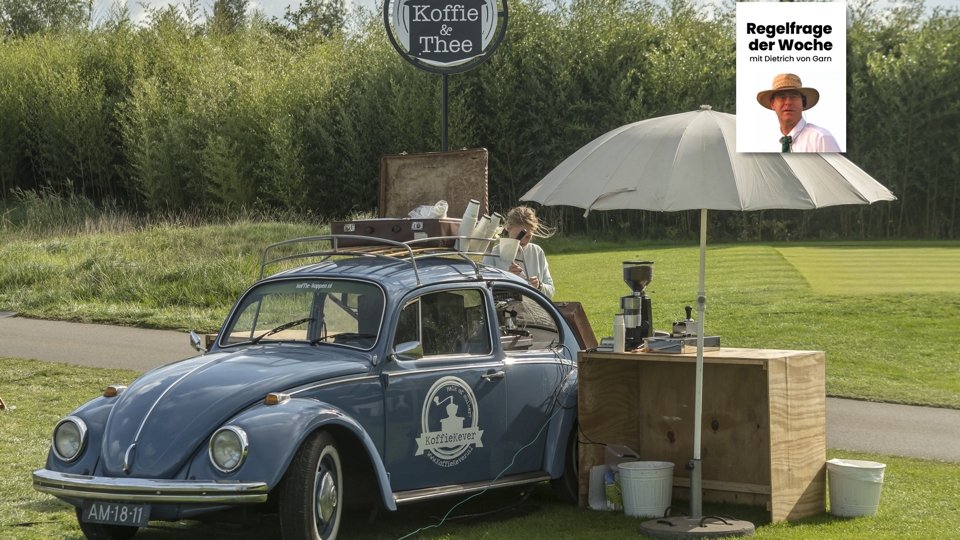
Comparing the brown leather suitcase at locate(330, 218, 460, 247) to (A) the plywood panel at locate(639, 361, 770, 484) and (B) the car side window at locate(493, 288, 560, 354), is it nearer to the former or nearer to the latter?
(B) the car side window at locate(493, 288, 560, 354)

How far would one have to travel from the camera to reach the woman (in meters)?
8.59

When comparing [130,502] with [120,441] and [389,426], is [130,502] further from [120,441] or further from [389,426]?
[389,426]

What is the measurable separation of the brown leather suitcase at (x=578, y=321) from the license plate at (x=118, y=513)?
3.56m

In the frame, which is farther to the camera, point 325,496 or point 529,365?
point 529,365

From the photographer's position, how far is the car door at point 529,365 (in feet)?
22.2

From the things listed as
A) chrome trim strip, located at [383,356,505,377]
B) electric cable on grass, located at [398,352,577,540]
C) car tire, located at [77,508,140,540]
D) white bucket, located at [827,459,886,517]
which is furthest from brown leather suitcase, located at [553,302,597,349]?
car tire, located at [77,508,140,540]

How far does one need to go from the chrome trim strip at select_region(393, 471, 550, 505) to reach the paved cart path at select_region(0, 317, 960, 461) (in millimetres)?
3989

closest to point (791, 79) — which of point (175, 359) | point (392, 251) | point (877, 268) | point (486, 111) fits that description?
point (392, 251)

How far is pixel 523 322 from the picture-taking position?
7410 millimetres

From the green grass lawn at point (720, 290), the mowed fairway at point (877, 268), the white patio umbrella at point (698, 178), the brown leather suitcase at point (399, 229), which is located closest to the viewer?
the white patio umbrella at point (698, 178)

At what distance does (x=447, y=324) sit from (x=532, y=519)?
1.43m

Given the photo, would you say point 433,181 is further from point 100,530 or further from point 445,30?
point 100,530

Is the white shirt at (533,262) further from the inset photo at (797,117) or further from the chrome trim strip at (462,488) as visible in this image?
the inset photo at (797,117)

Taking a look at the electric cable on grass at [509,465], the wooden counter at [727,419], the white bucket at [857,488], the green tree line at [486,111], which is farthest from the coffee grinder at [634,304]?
the green tree line at [486,111]
